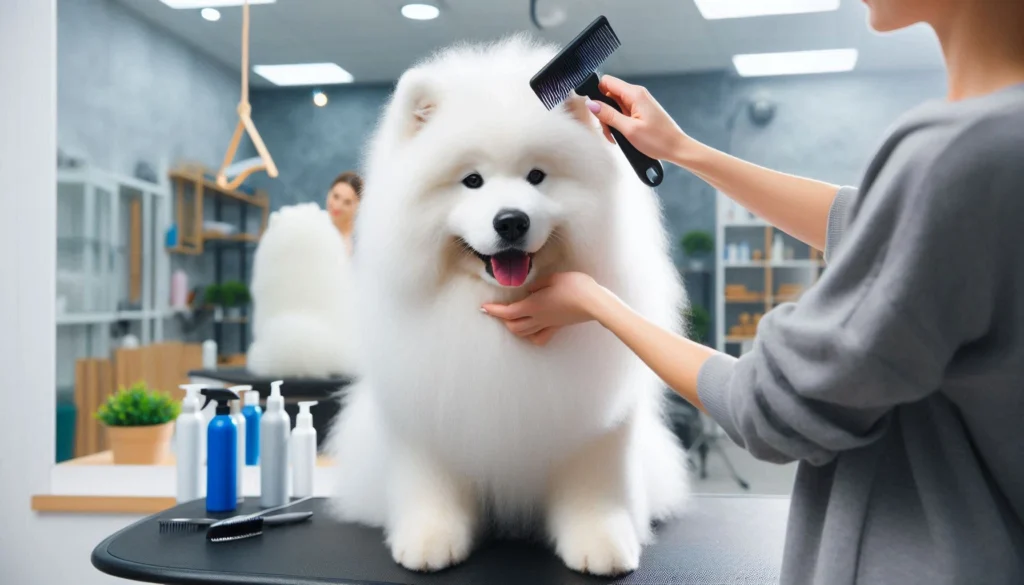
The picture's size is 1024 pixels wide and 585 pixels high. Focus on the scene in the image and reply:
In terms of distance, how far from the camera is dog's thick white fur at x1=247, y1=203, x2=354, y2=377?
2.96 m

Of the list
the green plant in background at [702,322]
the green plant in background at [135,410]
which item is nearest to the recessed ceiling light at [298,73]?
the green plant in background at [135,410]

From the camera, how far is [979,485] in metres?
0.83

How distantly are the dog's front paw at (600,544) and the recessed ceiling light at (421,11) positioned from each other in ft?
7.66

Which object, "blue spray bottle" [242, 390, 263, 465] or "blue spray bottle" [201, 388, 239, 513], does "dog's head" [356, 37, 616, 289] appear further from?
"blue spray bottle" [242, 390, 263, 465]

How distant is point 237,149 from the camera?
10.8ft

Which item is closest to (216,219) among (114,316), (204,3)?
(114,316)

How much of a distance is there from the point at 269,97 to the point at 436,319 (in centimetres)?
224

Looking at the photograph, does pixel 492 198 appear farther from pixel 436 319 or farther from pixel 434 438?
pixel 434 438

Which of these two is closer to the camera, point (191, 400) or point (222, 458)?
point (222, 458)

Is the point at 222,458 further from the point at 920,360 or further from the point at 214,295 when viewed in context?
the point at 920,360

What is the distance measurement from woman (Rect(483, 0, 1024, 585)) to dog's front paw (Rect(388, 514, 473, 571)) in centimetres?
69

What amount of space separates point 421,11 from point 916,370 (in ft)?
9.20

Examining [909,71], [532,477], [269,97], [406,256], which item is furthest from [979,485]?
[269,97]

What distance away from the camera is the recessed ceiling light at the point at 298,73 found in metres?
3.30
